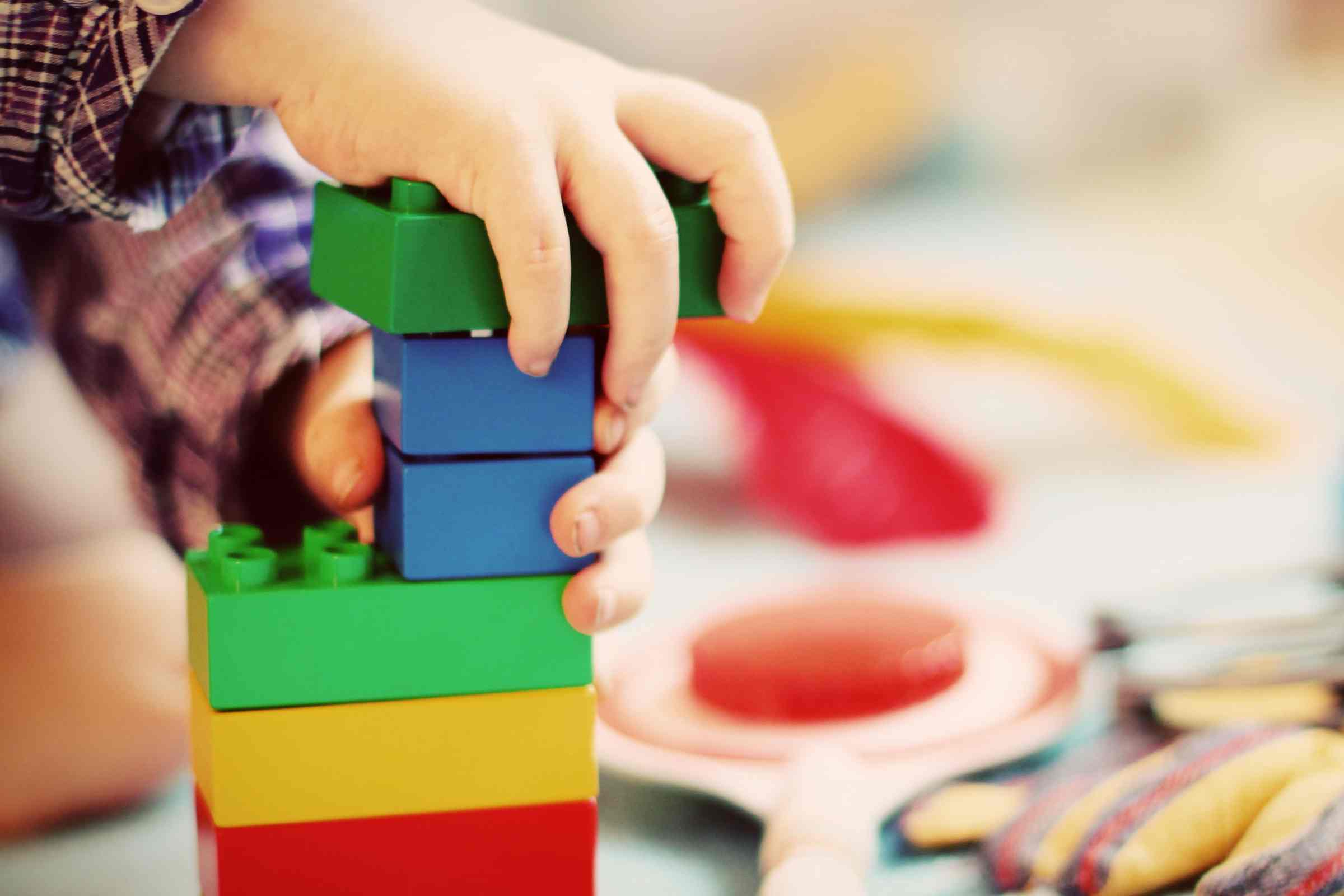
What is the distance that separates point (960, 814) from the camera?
0.75m

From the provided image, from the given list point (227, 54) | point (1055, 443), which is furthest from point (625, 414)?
point (1055, 443)

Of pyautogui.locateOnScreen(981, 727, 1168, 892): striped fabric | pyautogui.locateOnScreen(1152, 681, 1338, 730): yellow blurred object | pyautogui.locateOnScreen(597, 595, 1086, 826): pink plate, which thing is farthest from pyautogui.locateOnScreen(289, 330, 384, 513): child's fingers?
pyautogui.locateOnScreen(1152, 681, 1338, 730): yellow blurred object

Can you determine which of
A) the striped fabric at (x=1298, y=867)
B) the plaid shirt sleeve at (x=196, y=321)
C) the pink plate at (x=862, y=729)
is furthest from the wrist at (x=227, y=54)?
the striped fabric at (x=1298, y=867)

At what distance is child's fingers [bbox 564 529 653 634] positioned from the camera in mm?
599

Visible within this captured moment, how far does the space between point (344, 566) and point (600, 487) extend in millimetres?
106

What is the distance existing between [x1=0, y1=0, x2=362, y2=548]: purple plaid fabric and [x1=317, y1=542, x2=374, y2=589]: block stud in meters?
0.22

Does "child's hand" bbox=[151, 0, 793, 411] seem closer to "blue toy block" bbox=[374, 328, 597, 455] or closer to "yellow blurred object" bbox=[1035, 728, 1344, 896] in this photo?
"blue toy block" bbox=[374, 328, 597, 455]

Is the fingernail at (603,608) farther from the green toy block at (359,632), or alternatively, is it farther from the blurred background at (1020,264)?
the blurred background at (1020,264)

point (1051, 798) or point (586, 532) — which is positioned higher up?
point (586, 532)

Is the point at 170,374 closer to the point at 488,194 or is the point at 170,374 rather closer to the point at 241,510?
the point at 241,510

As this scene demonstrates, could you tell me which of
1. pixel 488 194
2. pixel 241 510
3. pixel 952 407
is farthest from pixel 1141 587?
pixel 488 194

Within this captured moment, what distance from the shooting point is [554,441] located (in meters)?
0.60

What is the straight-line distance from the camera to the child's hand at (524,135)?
0.55 metres

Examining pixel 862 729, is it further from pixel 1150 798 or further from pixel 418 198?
pixel 418 198
